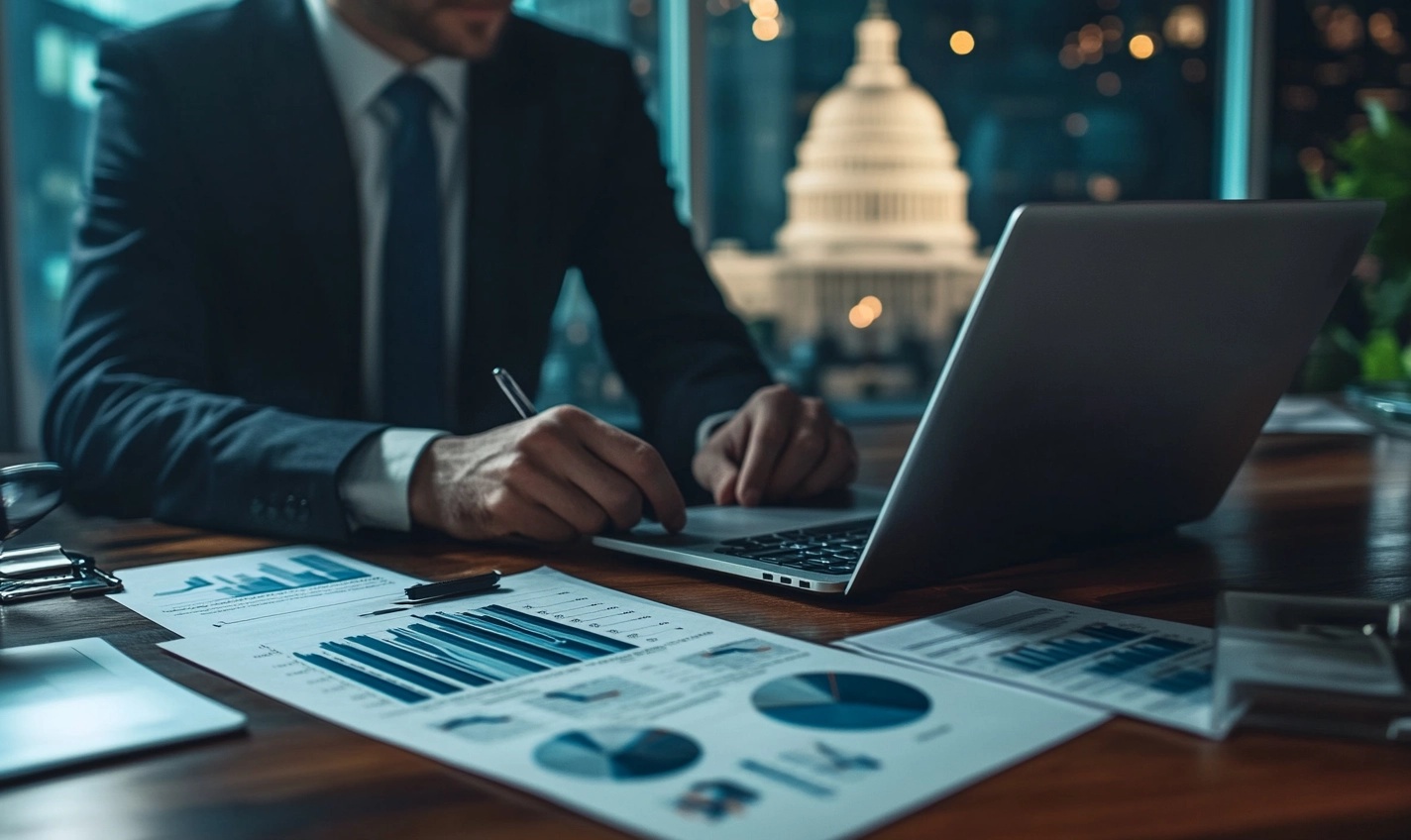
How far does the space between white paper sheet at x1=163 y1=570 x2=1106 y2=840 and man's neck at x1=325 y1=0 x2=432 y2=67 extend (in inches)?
38.0

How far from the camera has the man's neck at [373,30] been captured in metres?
1.43

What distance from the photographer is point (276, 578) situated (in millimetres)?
782

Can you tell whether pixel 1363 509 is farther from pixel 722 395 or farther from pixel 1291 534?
pixel 722 395

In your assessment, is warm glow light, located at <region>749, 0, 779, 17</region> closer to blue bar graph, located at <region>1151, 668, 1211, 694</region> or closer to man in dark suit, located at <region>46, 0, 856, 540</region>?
man in dark suit, located at <region>46, 0, 856, 540</region>

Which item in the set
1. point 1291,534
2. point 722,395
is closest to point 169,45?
point 722,395

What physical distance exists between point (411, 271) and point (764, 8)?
3.94m

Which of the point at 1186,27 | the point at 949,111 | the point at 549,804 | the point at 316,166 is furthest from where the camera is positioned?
the point at 949,111

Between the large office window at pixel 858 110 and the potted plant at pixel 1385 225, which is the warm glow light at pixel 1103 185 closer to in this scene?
the large office window at pixel 858 110

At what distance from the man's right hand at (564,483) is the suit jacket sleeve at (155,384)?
0.39ft

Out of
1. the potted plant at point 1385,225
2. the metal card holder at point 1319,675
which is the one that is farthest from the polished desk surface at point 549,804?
the potted plant at point 1385,225

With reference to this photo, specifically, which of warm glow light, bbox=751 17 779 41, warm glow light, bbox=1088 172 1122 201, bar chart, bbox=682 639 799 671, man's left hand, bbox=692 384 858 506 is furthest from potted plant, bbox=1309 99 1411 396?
warm glow light, bbox=1088 172 1122 201

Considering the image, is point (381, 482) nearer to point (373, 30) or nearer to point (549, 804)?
point (549, 804)

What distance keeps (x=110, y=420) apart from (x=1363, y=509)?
1.07 meters

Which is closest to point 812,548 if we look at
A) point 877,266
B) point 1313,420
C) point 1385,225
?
point 1313,420
